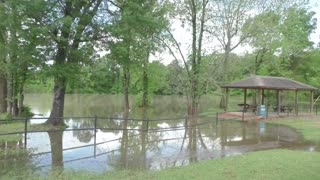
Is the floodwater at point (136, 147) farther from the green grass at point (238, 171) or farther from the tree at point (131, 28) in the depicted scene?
the tree at point (131, 28)

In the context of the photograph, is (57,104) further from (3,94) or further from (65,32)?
(3,94)

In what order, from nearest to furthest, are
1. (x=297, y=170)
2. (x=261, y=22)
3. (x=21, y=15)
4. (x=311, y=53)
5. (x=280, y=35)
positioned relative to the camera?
(x=297, y=170) < (x=21, y=15) < (x=261, y=22) < (x=280, y=35) < (x=311, y=53)

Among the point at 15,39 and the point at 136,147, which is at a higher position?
the point at 15,39

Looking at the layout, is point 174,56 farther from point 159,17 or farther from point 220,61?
point 159,17

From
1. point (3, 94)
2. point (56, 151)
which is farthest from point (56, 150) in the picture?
point (3, 94)

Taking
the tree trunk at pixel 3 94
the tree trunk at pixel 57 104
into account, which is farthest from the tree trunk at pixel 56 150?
the tree trunk at pixel 3 94

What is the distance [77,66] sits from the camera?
54.1 ft

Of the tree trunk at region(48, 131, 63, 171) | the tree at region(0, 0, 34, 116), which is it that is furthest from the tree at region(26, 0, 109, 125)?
the tree trunk at region(48, 131, 63, 171)

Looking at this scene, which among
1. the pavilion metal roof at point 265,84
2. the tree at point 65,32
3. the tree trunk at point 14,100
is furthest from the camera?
the pavilion metal roof at point 265,84

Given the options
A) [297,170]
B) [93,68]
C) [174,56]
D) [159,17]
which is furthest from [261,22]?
[297,170]

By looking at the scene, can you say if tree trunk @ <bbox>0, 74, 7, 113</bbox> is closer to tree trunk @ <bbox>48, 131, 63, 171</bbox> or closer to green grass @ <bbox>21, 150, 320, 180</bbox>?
tree trunk @ <bbox>48, 131, 63, 171</bbox>

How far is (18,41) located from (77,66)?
2713 mm

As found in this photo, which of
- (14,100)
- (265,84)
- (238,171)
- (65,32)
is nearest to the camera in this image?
(238,171)

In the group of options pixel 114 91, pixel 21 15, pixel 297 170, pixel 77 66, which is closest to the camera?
pixel 297 170
